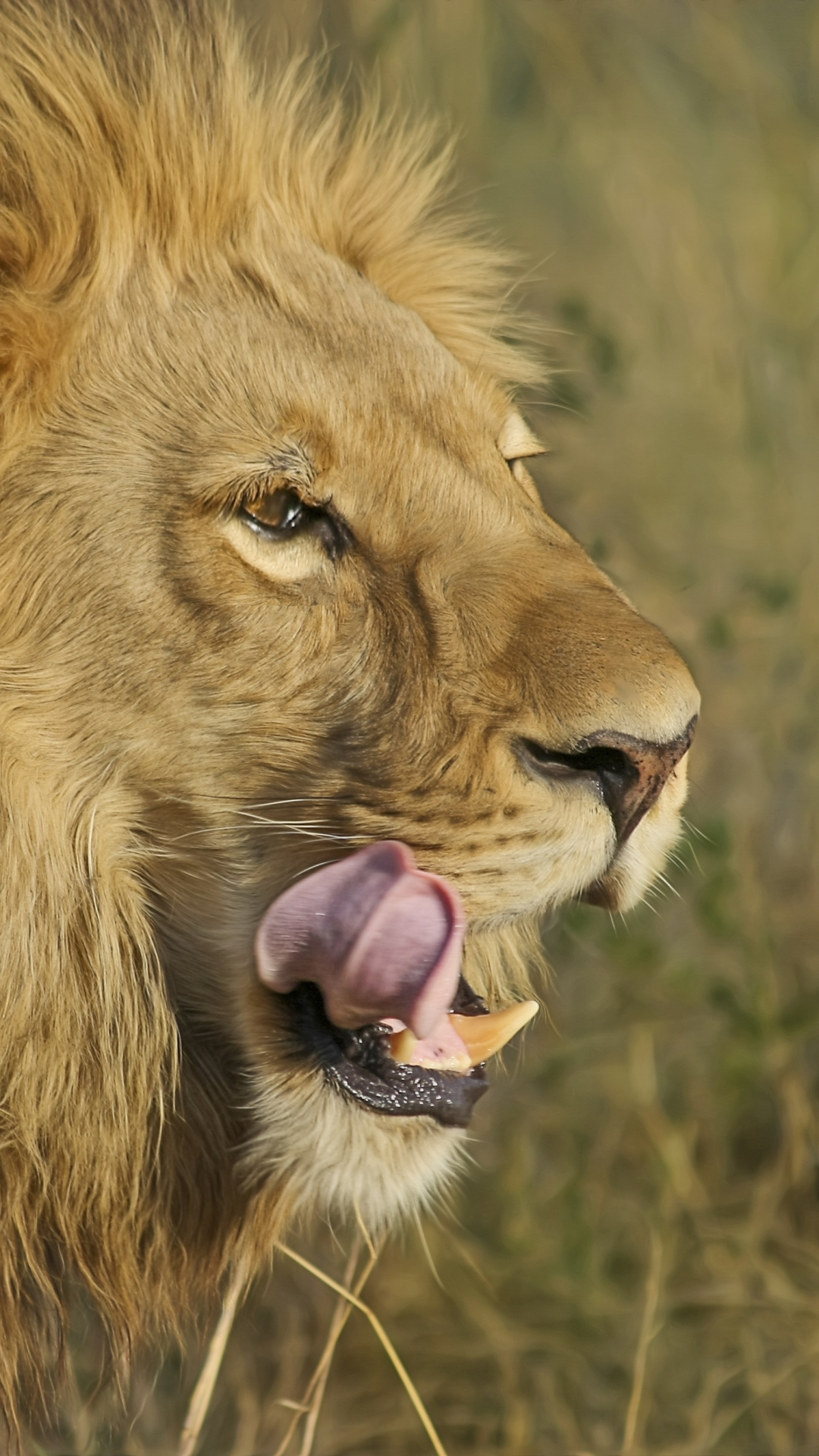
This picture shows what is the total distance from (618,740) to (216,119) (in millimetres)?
946

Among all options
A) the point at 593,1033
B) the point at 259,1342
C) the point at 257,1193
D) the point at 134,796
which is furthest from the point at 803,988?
the point at 134,796

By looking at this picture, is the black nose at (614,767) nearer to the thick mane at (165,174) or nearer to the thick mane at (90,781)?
the thick mane at (90,781)

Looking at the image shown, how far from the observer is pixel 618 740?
60.7 inches

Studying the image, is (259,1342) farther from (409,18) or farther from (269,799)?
(409,18)

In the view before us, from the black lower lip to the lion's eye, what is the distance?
1.53 feet

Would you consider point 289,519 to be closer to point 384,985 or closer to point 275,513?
point 275,513

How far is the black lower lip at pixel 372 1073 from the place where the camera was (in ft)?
5.41

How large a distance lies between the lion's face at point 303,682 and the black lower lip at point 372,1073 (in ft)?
0.04

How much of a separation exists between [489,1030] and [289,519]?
1.86 ft

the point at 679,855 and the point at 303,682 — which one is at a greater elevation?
the point at 303,682

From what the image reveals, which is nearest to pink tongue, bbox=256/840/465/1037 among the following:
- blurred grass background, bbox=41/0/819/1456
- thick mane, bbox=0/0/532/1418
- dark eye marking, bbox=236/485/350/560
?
thick mane, bbox=0/0/532/1418

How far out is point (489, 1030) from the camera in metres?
1.69

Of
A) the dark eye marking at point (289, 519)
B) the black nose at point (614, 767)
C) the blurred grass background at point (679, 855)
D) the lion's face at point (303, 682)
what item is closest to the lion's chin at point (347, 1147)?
the lion's face at point (303, 682)

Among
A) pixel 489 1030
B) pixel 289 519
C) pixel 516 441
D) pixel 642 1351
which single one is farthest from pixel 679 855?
pixel 289 519
